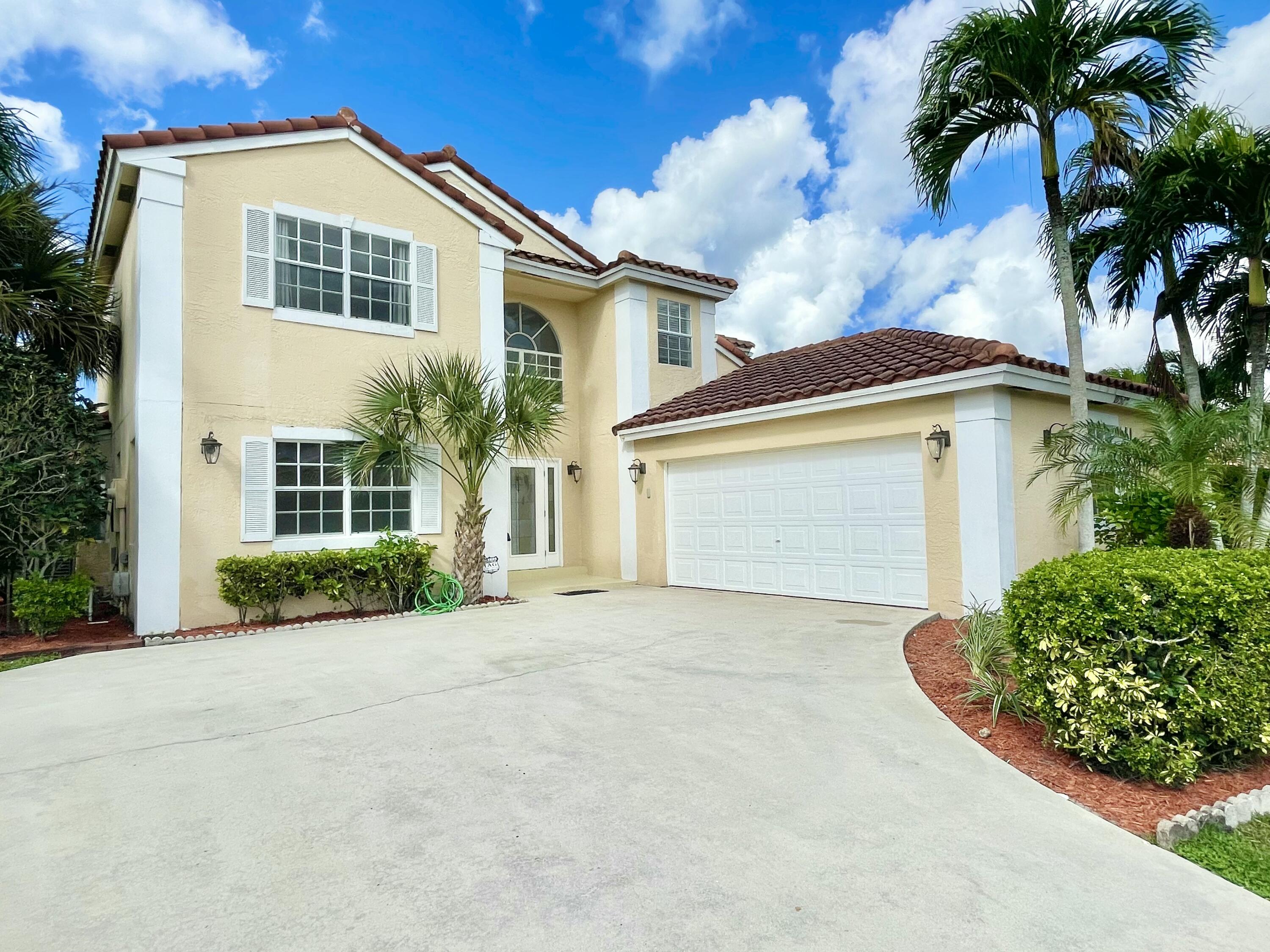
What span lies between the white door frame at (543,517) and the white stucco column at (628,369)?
1.62 m

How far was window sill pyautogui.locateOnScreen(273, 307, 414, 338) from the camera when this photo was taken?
11.3 metres

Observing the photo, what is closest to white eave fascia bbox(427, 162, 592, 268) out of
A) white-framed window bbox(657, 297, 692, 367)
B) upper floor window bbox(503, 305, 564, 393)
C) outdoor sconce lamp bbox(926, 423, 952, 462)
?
upper floor window bbox(503, 305, 564, 393)

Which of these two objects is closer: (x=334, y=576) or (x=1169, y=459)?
(x=1169, y=459)

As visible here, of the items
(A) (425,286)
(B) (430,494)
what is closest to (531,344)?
(A) (425,286)

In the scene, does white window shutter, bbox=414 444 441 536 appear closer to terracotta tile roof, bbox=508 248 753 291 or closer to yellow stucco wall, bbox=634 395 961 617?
yellow stucco wall, bbox=634 395 961 617

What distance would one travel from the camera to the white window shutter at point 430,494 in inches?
482

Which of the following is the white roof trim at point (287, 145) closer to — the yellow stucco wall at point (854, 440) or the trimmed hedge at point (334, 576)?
the yellow stucco wall at point (854, 440)

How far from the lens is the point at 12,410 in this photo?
9.65m

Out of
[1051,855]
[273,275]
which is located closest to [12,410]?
[273,275]

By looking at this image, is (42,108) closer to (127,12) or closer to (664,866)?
(127,12)

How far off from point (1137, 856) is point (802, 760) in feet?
5.98

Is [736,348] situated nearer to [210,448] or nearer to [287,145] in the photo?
[287,145]

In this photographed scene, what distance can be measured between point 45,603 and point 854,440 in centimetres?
1168

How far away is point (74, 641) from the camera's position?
31.3 feet
